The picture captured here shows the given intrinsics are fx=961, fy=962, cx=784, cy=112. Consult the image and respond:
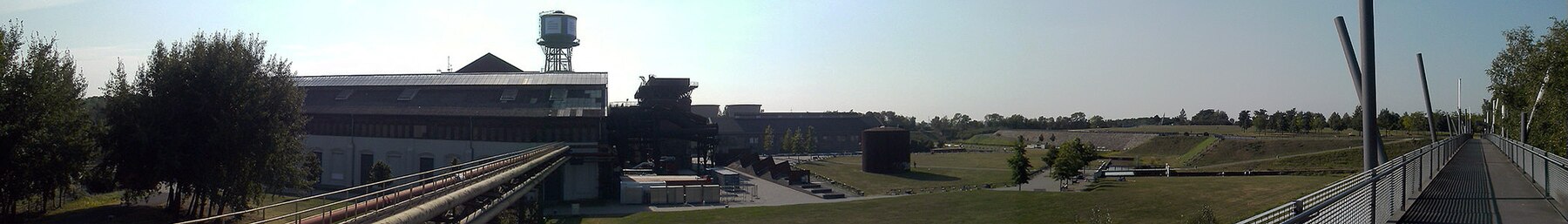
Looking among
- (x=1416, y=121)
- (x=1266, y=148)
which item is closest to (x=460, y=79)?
(x=1266, y=148)

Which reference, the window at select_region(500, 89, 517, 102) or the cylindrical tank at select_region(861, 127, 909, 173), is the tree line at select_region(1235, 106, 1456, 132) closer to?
the cylindrical tank at select_region(861, 127, 909, 173)

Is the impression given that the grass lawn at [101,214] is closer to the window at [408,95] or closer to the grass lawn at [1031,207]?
the grass lawn at [1031,207]

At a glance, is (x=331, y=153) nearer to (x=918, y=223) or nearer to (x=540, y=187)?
(x=540, y=187)

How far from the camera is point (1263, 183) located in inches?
1741

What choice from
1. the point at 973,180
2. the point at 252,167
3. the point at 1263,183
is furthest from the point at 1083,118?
the point at 252,167

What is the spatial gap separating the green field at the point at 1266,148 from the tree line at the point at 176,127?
6634cm

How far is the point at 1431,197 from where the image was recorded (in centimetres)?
1527

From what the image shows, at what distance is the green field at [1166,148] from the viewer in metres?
92.1

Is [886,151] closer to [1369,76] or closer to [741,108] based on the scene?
[1369,76]

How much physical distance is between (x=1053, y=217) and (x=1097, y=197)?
8.11 meters

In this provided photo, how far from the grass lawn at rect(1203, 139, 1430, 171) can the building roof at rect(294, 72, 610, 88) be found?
139 ft

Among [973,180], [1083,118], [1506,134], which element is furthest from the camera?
[1083,118]

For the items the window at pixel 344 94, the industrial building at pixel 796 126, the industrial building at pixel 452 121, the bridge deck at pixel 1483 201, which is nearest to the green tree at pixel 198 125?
the industrial building at pixel 452 121

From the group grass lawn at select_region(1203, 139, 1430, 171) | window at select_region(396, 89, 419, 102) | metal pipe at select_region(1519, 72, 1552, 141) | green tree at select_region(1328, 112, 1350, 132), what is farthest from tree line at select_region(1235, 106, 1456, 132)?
window at select_region(396, 89, 419, 102)
